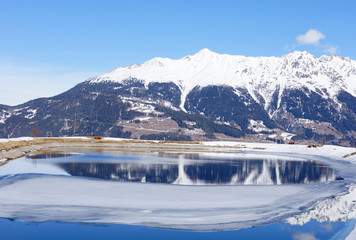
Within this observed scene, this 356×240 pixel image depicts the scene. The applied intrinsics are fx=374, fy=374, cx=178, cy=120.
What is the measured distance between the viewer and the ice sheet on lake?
29.8 metres

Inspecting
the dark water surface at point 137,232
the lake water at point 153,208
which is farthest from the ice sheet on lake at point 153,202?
the dark water surface at point 137,232

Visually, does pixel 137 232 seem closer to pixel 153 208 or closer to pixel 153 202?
pixel 153 208

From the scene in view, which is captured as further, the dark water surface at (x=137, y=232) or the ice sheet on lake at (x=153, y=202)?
the ice sheet on lake at (x=153, y=202)

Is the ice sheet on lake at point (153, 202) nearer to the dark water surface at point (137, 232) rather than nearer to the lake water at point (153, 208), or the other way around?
the lake water at point (153, 208)

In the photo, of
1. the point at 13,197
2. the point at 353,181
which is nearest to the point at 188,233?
the point at 13,197

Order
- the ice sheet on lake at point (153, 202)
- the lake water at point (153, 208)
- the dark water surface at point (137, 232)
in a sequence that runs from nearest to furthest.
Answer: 1. the dark water surface at point (137, 232)
2. the lake water at point (153, 208)
3. the ice sheet on lake at point (153, 202)

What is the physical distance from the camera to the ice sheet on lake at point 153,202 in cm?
2978

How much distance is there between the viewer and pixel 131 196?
38062 millimetres

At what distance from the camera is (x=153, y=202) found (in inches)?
1405

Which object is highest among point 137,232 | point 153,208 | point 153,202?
point 153,202

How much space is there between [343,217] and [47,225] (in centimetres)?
2401

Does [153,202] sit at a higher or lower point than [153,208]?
higher

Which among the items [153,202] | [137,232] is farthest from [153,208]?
[137,232]

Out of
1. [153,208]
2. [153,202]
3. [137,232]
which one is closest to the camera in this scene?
[137,232]
